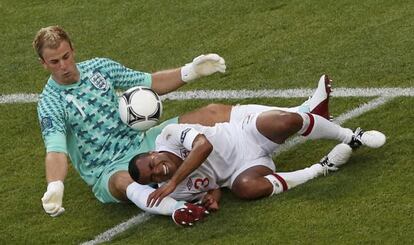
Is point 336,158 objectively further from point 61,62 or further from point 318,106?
point 61,62

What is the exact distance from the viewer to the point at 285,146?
8.41 m

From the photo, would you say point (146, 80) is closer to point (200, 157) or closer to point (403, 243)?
point (200, 157)

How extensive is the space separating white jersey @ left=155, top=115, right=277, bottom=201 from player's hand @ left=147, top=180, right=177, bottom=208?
191mm

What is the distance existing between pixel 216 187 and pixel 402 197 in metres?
1.29

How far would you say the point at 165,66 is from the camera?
10102 mm

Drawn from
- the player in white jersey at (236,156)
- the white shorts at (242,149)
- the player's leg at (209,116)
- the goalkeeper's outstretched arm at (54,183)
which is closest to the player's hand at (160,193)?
the player in white jersey at (236,156)

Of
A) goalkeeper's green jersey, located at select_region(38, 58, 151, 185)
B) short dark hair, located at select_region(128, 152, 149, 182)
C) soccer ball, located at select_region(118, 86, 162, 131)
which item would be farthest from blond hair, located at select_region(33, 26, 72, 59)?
short dark hair, located at select_region(128, 152, 149, 182)

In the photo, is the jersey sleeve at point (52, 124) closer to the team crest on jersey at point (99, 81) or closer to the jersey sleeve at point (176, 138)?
the team crest on jersey at point (99, 81)

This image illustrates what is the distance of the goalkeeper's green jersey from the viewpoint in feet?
25.6

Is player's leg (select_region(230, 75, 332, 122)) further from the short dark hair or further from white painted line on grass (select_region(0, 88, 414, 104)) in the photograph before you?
white painted line on grass (select_region(0, 88, 414, 104))

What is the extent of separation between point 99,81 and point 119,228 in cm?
106

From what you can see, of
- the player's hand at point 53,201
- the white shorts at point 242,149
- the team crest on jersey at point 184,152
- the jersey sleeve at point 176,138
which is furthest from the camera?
the white shorts at point 242,149

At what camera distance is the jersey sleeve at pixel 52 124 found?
7488 mm

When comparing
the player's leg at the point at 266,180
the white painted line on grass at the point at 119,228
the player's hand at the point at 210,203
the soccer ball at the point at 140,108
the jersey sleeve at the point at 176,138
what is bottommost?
the white painted line on grass at the point at 119,228
